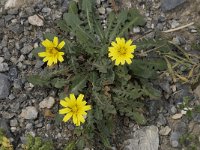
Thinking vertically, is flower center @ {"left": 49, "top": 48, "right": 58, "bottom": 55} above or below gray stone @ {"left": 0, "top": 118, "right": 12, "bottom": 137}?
above

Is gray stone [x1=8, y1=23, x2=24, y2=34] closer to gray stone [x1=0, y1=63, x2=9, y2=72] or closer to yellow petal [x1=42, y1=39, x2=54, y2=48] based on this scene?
gray stone [x1=0, y1=63, x2=9, y2=72]

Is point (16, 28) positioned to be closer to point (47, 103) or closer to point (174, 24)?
point (47, 103)

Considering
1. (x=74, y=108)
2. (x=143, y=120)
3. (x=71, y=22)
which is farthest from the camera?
(x=71, y=22)

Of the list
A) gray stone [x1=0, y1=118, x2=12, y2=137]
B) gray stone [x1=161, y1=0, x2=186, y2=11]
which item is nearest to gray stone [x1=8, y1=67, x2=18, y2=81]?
gray stone [x1=0, y1=118, x2=12, y2=137]

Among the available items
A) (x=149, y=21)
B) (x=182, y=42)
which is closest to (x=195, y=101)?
(x=182, y=42)

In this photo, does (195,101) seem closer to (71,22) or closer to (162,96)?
(162,96)
